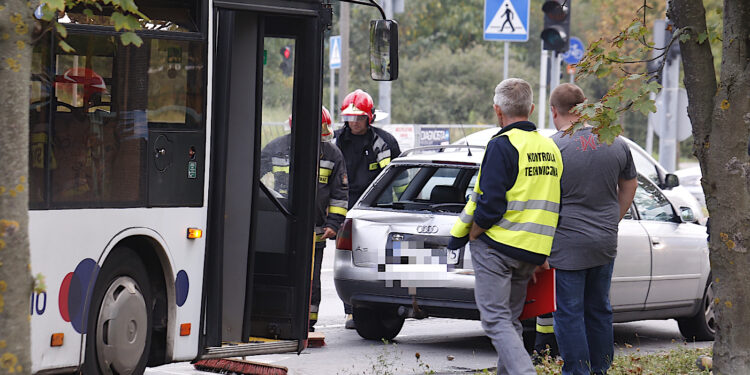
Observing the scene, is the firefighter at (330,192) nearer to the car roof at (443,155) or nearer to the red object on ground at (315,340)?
the red object on ground at (315,340)

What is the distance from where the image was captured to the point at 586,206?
734cm

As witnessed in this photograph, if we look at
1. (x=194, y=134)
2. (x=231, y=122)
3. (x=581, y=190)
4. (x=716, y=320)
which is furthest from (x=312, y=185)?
(x=716, y=320)

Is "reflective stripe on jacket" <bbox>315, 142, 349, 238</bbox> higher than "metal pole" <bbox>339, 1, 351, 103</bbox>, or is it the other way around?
"metal pole" <bbox>339, 1, 351, 103</bbox>

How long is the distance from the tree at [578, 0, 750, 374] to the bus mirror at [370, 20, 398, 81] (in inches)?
64.9

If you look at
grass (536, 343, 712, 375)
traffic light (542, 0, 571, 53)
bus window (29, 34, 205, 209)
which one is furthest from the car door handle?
traffic light (542, 0, 571, 53)

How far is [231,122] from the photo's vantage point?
7.37 m

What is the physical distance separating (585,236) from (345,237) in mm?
2390

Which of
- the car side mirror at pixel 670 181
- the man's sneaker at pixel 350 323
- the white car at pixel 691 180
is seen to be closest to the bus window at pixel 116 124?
the man's sneaker at pixel 350 323

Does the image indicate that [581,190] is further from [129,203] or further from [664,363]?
[129,203]

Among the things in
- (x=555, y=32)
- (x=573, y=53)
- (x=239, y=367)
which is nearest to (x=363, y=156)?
(x=239, y=367)

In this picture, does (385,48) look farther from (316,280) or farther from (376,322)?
(376,322)

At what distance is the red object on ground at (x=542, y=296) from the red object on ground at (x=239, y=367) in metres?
1.92

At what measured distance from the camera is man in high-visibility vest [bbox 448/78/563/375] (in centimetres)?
625

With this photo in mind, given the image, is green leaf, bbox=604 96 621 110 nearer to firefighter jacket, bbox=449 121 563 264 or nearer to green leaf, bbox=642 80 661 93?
green leaf, bbox=642 80 661 93
